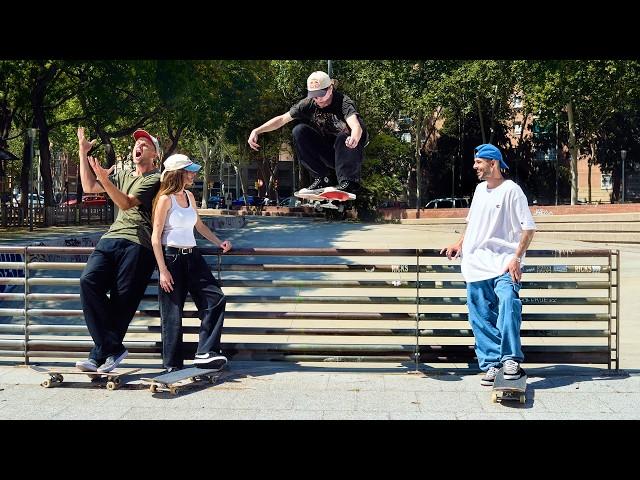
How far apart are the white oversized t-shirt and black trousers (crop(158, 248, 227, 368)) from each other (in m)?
2.13

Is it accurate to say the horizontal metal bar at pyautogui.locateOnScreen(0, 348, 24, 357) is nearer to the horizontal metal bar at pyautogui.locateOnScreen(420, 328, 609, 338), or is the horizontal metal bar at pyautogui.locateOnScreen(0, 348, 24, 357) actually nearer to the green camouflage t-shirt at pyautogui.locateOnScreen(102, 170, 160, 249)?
the green camouflage t-shirt at pyautogui.locateOnScreen(102, 170, 160, 249)

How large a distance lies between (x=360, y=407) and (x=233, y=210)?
3061 cm

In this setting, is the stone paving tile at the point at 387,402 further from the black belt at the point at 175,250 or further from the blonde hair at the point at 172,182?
the blonde hair at the point at 172,182

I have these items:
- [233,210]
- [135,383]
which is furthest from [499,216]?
[233,210]

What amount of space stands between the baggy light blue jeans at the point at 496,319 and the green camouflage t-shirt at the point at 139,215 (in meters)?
2.76

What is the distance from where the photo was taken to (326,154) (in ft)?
18.1

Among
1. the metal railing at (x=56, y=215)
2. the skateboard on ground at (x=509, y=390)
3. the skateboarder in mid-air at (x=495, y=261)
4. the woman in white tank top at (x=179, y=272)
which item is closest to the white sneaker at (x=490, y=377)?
the skateboarder in mid-air at (x=495, y=261)

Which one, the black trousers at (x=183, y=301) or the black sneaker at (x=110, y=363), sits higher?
the black trousers at (x=183, y=301)

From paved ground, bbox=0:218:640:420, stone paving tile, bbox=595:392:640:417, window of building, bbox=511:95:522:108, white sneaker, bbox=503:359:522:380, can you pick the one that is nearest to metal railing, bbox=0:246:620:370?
paved ground, bbox=0:218:640:420

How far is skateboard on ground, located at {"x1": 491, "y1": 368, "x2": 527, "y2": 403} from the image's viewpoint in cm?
543

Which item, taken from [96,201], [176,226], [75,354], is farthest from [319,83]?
[96,201]

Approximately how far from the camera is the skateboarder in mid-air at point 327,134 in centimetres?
518

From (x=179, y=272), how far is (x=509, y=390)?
2.82m

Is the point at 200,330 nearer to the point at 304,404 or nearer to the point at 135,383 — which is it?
the point at 135,383
